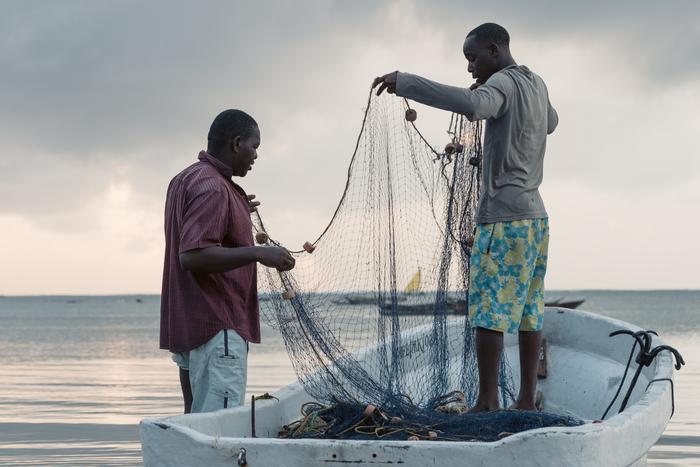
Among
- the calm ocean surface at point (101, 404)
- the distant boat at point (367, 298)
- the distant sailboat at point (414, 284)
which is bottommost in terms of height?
the calm ocean surface at point (101, 404)

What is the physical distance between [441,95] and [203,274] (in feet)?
4.43

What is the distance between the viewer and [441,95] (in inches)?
180

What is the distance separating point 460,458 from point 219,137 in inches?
81.0

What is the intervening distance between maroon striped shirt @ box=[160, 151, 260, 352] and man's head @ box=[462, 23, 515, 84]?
1.37 meters

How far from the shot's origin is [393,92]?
4703 mm

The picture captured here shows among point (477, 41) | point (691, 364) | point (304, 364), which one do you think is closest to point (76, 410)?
point (304, 364)

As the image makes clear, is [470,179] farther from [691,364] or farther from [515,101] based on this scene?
[691,364]

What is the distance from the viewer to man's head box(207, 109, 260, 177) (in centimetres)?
498

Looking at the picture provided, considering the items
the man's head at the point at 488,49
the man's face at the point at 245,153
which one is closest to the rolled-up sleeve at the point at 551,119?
the man's head at the point at 488,49

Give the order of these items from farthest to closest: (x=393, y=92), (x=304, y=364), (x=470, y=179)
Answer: (x=470, y=179), (x=304, y=364), (x=393, y=92)

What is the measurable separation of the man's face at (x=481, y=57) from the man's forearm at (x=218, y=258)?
154 centimetres

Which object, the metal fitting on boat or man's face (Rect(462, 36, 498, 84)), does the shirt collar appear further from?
the metal fitting on boat

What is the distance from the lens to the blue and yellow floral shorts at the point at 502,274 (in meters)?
5.02

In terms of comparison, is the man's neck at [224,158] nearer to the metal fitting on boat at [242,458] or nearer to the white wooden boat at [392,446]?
the white wooden boat at [392,446]
